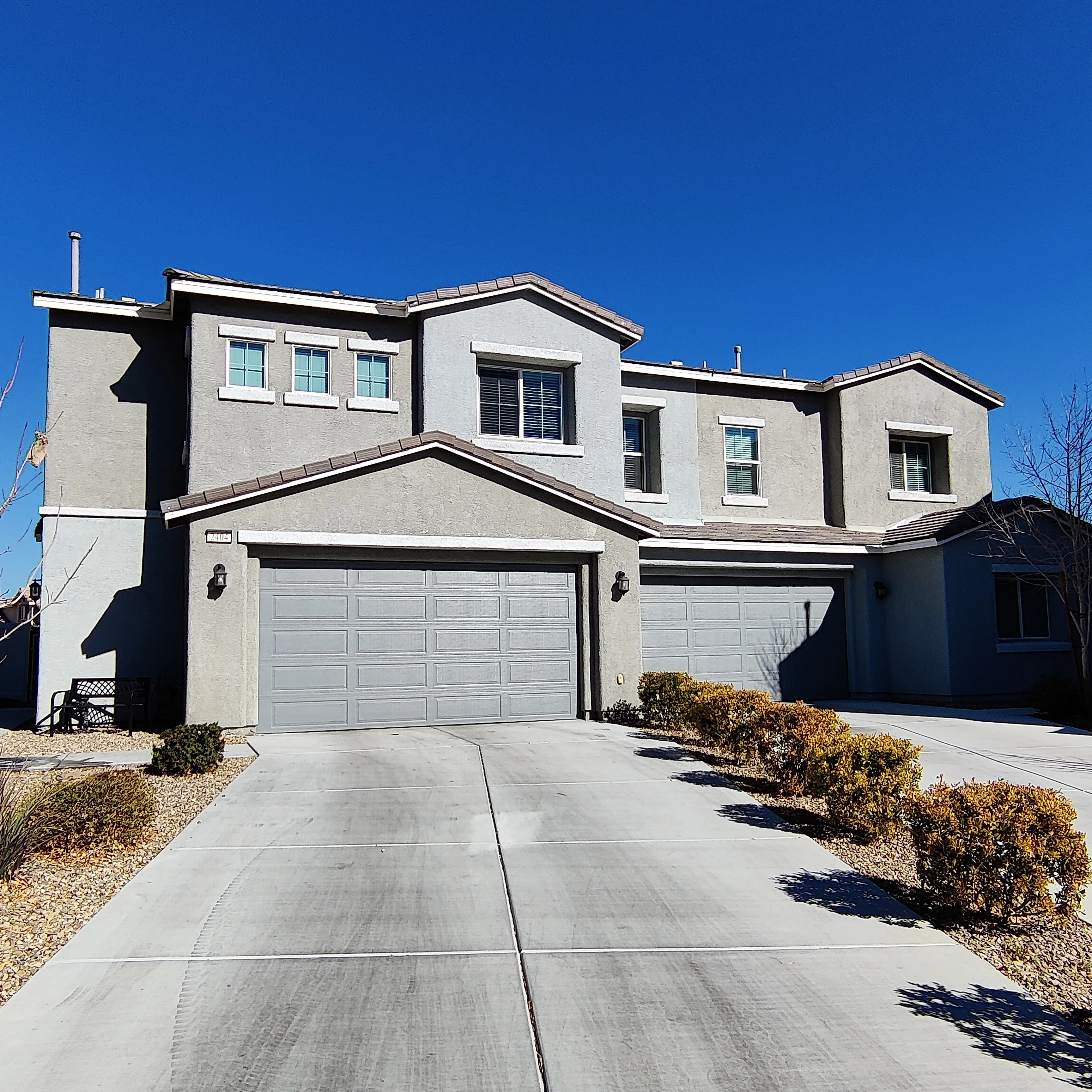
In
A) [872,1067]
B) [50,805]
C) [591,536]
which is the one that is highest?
[591,536]

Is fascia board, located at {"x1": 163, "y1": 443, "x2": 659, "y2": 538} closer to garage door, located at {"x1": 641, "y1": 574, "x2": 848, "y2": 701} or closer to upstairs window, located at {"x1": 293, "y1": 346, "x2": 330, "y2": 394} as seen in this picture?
garage door, located at {"x1": 641, "y1": 574, "x2": 848, "y2": 701}

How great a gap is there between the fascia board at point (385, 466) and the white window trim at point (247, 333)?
3.52 metres

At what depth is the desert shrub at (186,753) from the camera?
9.80 m

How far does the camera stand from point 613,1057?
13.5ft

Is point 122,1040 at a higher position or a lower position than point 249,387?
lower

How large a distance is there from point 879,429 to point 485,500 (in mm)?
10235

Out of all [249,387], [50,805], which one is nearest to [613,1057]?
[50,805]

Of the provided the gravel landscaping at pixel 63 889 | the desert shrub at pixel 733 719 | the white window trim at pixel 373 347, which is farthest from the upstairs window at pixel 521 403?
the gravel landscaping at pixel 63 889

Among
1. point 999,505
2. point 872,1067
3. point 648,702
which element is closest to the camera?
point 872,1067

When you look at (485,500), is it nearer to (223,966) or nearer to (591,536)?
(591,536)

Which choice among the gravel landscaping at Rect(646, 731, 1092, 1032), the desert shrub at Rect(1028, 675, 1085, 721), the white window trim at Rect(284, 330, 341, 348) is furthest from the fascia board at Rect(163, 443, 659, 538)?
the desert shrub at Rect(1028, 675, 1085, 721)

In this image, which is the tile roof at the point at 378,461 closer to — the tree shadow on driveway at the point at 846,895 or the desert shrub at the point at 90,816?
the desert shrub at the point at 90,816

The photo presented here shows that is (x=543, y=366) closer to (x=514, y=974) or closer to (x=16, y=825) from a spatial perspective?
(x=16, y=825)

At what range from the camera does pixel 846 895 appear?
20.8 ft
